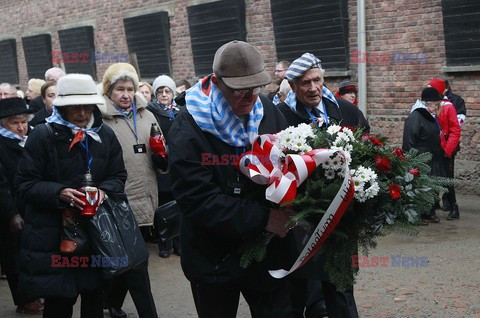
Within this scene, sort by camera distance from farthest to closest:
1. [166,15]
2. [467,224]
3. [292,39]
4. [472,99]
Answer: [166,15], [292,39], [472,99], [467,224]

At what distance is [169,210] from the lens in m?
5.07

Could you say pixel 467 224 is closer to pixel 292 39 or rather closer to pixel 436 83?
pixel 436 83

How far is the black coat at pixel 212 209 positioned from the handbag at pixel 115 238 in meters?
0.88

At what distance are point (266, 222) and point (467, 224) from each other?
265 inches

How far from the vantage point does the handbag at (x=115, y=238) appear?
480 cm

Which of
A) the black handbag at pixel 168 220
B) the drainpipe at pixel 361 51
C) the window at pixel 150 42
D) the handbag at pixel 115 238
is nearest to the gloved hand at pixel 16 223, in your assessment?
the handbag at pixel 115 238

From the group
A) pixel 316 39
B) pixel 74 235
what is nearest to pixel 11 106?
pixel 74 235

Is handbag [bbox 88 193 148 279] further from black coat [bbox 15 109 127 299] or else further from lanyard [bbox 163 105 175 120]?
lanyard [bbox 163 105 175 120]

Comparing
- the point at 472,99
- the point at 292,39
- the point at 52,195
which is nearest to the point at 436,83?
the point at 472,99

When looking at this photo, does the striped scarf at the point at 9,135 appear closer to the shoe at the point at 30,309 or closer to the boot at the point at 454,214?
the shoe at the point at 30,309

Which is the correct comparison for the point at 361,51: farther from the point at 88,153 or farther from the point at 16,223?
the point at 88,153

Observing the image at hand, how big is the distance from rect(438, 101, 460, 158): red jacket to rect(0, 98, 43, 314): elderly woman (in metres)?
5.76

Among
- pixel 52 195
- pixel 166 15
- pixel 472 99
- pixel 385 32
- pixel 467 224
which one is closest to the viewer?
pixel 52 195

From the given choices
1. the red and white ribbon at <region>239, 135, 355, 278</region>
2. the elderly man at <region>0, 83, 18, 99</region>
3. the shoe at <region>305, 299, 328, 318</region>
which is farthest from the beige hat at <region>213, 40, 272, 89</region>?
the elderly man at <region>0, 83, 18, 99</region>
